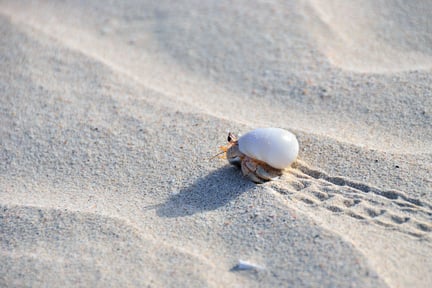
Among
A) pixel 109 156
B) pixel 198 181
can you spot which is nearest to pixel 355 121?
pixel 198 181

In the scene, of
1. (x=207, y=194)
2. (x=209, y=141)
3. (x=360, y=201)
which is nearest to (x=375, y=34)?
(x=209, y=141)

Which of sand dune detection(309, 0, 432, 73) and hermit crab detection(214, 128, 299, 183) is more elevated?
sand dune detection(309, 0, 432, 73)

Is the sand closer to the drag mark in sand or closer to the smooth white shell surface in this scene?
the drag mark in sand

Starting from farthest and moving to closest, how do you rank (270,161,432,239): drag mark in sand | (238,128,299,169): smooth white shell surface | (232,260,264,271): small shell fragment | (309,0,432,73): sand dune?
(309,0,432,73): sand dune
(238,128,299,169): smooth white shell surface
(270,161,432,239): drag mark in sand
(232,260,264,271): small shell fragment

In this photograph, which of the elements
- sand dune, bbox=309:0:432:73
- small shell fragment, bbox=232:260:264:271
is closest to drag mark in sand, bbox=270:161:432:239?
small shell fragment, bbox=232:260:264:271

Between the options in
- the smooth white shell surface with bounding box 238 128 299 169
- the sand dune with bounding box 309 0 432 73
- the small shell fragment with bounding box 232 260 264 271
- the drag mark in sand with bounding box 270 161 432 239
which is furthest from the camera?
the sand dune with bounding box 309 0 432 73

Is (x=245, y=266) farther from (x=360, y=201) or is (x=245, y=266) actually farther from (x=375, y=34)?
(x=375, y=34)

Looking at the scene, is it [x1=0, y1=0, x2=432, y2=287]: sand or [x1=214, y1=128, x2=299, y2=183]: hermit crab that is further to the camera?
[x1=214, y1=128, x2=299, y2=183]: hermit crab

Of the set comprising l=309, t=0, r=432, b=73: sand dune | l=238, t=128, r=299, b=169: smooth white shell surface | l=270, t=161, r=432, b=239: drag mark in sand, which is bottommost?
l=270, t=161, r=432, b=239: drag mark in sand
